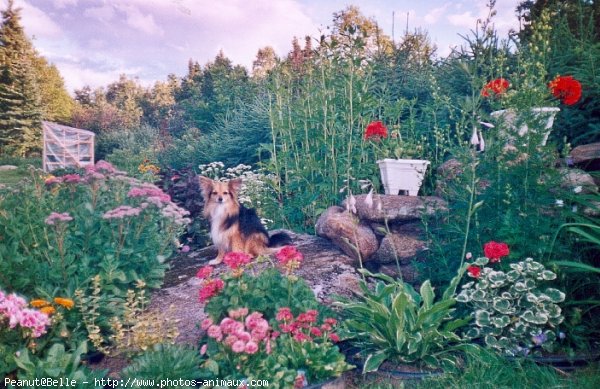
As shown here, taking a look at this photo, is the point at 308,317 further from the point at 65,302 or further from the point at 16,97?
the point at 16,97

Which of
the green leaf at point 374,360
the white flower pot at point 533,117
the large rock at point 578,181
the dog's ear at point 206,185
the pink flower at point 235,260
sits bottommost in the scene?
the green leaf at point 374,360

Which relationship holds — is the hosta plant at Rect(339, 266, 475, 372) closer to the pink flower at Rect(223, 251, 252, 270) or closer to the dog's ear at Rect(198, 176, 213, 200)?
the pink flower at Rect(223, 251, 252, 270)

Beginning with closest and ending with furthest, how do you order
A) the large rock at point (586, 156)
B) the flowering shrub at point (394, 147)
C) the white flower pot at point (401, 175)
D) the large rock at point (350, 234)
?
the large rock at point (586, 156)
the large rock at point (350, 234)
the white flower pot at point (401, 175)
the flowering shrub at point (394, 147)

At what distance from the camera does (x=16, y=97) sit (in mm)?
26250

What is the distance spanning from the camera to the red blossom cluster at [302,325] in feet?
9.53

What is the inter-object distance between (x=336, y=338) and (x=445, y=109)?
4.26 meters

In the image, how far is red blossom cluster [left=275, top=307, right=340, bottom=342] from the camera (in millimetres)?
2906

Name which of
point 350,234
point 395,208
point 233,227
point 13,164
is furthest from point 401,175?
point 13,164

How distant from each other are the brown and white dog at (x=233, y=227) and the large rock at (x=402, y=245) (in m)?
1.08

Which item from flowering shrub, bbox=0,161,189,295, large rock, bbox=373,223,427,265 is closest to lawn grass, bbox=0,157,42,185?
flowering shrub, bbox=0,161,189,295

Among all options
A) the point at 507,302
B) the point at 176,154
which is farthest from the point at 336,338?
the point at 176,154

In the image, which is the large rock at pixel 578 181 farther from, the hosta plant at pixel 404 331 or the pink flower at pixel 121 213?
the pink flower at pixel 121 213

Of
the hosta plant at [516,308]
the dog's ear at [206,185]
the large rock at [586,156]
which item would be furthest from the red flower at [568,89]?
the dog's ear at [206,185]

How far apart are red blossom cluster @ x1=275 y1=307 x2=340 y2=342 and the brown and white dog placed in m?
2.00
